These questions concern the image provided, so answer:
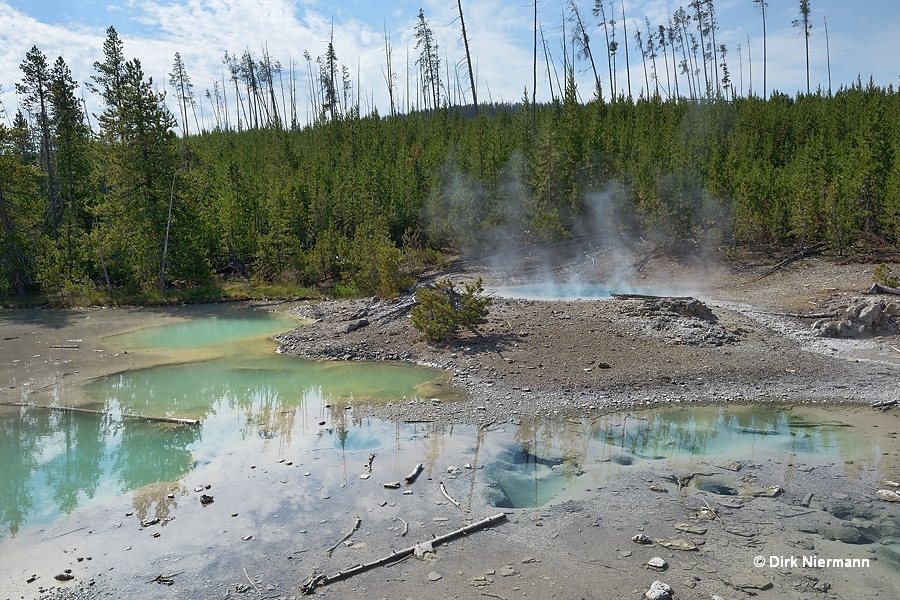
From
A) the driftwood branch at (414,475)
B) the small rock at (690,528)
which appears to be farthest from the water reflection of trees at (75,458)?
the small rock at (690,528)

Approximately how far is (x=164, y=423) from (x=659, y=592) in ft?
32.0

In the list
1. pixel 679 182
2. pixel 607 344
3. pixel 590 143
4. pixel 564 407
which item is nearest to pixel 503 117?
pixel 590 143

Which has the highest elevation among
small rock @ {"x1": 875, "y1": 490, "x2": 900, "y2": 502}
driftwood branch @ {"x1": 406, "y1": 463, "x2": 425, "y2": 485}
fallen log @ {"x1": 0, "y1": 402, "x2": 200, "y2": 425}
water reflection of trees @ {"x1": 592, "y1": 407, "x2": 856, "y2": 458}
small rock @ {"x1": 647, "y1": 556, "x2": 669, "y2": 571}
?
fallen log @ {"x1": 0, "y1": 402, "x2": 200, "y2": 425}

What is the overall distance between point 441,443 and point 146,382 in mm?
8814

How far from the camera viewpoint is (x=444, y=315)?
16.5 m

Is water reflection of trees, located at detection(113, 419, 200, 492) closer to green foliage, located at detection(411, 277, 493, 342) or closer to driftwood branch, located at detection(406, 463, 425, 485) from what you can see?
driftwood branch, located at detection(406, 463, 425, 485)

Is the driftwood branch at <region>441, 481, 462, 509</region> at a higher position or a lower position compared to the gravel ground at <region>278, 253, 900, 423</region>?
lower

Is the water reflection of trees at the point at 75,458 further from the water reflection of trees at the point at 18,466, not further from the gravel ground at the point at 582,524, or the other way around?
the gravel ground at the point at 582,524

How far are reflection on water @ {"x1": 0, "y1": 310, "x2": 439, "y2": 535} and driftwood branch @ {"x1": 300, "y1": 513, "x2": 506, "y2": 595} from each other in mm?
3495

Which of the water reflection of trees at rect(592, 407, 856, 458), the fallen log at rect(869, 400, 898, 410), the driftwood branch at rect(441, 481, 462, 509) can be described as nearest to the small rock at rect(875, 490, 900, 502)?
the water reflection of trees at rect(592, 407, 856, 458)

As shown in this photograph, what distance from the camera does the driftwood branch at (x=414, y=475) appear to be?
8.84m

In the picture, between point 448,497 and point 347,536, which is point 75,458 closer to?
point 347,536

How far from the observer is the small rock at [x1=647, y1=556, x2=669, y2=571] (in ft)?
21.3

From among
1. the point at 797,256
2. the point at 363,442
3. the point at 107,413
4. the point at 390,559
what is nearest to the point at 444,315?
the point at 363,442
